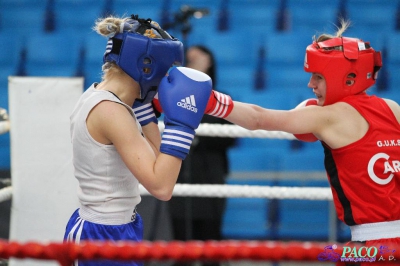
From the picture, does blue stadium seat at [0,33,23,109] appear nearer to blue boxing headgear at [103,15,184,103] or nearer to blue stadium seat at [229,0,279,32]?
blue stadium seat at [229,0,279,32]

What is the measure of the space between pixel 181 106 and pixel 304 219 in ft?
8.99

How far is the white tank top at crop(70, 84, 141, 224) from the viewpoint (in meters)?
1.68

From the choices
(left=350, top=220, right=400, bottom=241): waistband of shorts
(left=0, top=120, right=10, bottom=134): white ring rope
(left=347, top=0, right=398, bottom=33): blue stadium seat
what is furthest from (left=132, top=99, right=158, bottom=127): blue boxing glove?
(left=347, top=0, right=398, bottom=33): blue stadium seat

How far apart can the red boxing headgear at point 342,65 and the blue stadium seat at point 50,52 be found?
10.7 feet

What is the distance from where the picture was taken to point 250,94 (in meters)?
4.57

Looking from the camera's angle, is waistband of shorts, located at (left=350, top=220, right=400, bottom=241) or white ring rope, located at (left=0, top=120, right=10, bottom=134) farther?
white ring rope, located at (left=0, top=120, right=10, bottom=134)

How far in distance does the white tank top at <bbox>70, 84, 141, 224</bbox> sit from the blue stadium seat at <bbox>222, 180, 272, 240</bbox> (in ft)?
8.21

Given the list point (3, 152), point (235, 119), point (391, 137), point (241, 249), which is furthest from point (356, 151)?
point (3, 152)

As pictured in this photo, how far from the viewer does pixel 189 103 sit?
1634 mm

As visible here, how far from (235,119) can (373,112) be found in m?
0.45

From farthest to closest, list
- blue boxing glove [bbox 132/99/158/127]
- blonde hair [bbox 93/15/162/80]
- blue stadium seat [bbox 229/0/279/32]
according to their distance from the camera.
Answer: blue stadium seat [bbox 229/0/279/32] < blue boxing glove [bbox 132/99/158/127] < blonde hair [bbox 93/15/162/80]

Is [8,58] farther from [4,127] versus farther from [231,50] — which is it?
[4,127]

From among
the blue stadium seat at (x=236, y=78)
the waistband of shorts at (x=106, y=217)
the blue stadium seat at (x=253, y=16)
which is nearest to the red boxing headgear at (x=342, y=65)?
the waistband of shorts at (x=106, y=217)

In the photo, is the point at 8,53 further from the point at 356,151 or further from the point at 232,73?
the point at 356,151
